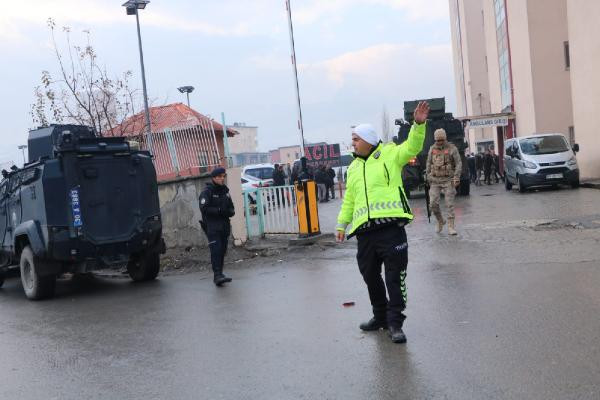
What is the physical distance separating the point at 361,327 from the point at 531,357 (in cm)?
162

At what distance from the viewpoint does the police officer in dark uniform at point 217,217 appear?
9242 mm

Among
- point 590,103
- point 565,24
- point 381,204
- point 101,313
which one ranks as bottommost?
point 101,313

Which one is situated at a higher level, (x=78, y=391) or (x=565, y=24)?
(x=565, y=24)

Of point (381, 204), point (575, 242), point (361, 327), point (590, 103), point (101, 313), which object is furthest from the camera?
point (590, 103)

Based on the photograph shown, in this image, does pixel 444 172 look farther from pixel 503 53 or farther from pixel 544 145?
pixel 503 53

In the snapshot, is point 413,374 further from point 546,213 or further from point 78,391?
point 546,213

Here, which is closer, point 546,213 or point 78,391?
point 78,391

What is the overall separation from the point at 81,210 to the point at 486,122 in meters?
→ 23.3

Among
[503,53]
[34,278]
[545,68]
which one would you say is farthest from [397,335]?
[503,53]

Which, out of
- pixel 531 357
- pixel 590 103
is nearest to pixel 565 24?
pixel 590 103

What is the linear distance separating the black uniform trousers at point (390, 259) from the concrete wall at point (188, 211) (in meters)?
7.19

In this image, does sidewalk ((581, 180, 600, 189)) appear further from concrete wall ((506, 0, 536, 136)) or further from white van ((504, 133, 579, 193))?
concrete wall ((506, 0, 536, 136))

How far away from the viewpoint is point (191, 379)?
4914 millimetres

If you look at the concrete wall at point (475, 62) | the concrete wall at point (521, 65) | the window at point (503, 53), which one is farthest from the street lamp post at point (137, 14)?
the concrete wall at point (475, 62)
